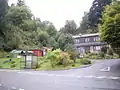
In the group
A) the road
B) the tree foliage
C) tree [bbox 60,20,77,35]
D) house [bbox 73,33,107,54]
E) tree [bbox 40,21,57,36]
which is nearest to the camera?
the road

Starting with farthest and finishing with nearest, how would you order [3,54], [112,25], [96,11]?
1. [96,11]
2. [3,54]
3. [112,25]

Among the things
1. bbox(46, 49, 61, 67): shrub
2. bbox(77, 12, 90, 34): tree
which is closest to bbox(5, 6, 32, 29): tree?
bbox(77, 12, 90, 34): tree

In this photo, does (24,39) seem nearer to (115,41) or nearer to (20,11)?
(20,11)

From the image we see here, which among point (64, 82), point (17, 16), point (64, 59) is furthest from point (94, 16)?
point (64, 82)

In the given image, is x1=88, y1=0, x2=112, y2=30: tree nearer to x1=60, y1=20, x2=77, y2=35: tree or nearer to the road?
x1=60, y1=20, x2=77, y2=35: tree

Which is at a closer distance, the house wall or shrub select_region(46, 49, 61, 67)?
shrub select_region(46, 49, 61, 67)

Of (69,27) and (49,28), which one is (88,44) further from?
(69,27)

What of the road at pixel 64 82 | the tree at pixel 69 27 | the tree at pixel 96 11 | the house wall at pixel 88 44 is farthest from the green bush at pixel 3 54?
the road at pixel 64 82

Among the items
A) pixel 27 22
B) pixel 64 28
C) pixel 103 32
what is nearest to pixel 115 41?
pixel 103 32

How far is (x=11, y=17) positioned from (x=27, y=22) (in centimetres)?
412

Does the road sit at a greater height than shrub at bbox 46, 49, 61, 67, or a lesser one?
lesser

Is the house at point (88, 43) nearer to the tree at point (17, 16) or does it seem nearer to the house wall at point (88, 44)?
the house wall at point (88, 44)

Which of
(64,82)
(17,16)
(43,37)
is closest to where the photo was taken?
(64,82)

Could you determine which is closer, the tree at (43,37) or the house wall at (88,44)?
the tree at (43,37)
